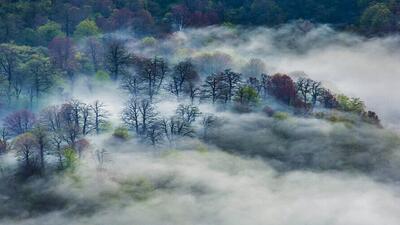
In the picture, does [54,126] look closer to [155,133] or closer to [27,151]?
[27,151]

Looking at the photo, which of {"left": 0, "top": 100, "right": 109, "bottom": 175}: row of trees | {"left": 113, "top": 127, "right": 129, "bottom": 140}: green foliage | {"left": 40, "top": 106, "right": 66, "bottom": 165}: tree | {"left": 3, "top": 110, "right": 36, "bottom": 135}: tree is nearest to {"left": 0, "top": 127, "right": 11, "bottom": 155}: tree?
{"left": 0, "top": 100, "right": 109, "bottom": 175}: row of trees

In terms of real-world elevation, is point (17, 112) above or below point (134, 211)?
above

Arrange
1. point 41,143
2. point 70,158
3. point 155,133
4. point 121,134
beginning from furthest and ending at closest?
point 155,133, point 121,134, point 41,143, point 70,158

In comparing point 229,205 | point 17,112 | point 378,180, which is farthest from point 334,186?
point 17,112

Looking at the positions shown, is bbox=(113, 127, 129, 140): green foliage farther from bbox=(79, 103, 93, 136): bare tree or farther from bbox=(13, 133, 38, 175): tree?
bbox=(13, 133, 38, 175): tree

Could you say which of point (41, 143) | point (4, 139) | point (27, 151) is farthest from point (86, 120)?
point (4, 139)

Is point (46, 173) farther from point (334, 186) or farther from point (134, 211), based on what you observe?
point (334, 186)

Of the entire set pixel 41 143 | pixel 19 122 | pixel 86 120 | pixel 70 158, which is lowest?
pixel 70 158
